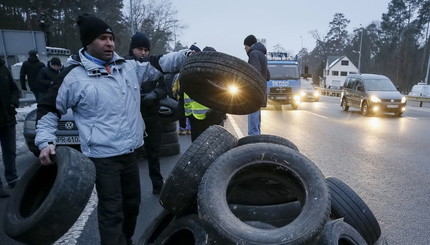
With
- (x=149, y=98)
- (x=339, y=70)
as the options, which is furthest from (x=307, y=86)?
(x=339, y=70)

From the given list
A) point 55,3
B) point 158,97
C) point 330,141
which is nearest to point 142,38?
point 158,97

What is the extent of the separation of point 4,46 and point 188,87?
373 inches

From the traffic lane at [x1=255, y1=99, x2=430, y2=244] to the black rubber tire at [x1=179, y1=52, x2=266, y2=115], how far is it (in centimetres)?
207

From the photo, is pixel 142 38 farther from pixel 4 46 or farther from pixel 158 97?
pixel 4 46

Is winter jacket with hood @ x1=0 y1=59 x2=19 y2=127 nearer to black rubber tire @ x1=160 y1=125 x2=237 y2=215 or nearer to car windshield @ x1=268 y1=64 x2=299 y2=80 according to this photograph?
black rubber tire @ x1=160 y1=125 x2=237 y2=215

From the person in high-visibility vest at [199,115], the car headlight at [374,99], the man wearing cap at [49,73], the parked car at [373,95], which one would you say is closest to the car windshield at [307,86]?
the parked car at [373,95]

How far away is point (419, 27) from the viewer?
5731 cm

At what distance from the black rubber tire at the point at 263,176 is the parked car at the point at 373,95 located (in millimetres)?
13364

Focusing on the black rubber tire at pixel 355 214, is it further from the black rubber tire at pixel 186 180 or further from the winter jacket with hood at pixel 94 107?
the winter jacket with hood at pixel 94 107

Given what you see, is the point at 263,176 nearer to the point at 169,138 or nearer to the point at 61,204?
the point at 61,204

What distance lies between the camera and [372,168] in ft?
19.7

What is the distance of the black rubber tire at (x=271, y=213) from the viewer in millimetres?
2701

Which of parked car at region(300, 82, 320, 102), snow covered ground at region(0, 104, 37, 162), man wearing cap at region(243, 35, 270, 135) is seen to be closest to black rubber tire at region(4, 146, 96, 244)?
man wearing cap at region(243, 35, 270, 135)

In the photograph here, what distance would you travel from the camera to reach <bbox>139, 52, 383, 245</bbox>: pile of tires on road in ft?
7.59
